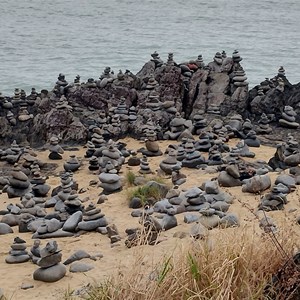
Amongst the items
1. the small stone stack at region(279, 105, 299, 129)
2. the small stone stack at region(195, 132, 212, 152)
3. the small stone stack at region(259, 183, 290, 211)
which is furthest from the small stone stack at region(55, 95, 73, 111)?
the small stone stack at region(259, 183, 290, 211)

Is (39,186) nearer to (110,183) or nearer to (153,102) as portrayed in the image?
(110,183)

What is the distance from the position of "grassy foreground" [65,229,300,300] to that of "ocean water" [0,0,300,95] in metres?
16.7

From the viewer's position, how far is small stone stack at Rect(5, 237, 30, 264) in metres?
7.09

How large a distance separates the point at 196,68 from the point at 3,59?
1241cm

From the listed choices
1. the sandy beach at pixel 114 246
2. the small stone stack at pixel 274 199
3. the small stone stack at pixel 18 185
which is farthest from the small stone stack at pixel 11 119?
the small stone stack at pixel 274 199

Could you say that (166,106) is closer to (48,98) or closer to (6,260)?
(48,98)

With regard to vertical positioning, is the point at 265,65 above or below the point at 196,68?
below

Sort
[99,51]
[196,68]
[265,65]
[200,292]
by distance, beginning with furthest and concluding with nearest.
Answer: [99,51] < [265,65] < [196,68] < [200,292]

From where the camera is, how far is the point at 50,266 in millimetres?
6430

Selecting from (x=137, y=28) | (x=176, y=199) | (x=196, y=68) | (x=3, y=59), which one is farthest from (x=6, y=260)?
(x=137, y=28)

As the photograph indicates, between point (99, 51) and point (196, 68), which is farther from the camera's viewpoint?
point (99, 51)

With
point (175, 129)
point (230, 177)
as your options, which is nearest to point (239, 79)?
point (175, 129)

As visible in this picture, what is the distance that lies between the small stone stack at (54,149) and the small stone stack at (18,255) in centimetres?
580

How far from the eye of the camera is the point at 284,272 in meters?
4.94
